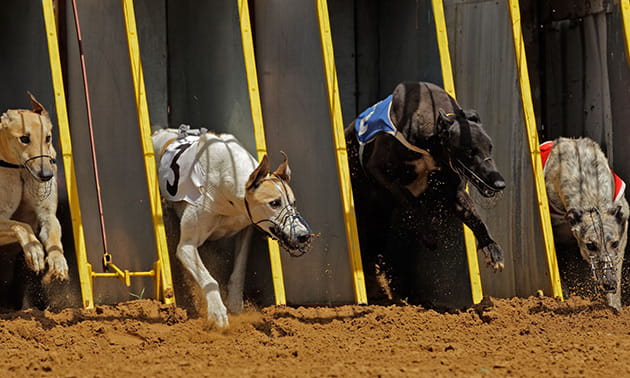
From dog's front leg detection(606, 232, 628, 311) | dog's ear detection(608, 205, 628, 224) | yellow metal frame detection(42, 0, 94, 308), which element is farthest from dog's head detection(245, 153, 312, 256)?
dog's ear detection(608, 205, 628, 224)

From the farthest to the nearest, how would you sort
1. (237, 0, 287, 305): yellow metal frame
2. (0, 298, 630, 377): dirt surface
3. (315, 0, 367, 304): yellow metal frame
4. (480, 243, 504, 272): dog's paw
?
(315, 0, 367, 304): yellow metal frame
(237, 0, 287, 305): yellow metal frame
(480, 243, 504, 272): dog's paw
(0, 298, 630, 377): dirt surface

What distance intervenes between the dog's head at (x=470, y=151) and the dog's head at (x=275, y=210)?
1236 mm

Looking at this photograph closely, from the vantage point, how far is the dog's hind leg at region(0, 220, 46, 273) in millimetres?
6555

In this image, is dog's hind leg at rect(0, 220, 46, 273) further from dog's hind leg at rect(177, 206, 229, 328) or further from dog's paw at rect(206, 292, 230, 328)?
dog's paw at rect(206, 292, 230, 328)

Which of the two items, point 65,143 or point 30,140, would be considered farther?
point 65,143

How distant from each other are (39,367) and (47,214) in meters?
1.77

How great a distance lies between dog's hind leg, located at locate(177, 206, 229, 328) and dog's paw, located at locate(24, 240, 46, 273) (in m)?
1.03

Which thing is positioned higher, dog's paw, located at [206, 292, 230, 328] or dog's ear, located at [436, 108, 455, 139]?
dog's ear, located at [436, 108, 455, 139]

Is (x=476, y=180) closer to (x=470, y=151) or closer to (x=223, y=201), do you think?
(x=470, y=151)

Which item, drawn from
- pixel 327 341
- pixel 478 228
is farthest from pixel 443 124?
pixel 327 341

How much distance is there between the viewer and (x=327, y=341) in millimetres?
6543

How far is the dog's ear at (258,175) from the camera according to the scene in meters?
6.94

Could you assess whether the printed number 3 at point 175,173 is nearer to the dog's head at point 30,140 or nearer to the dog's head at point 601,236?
the dog's head at point 30,140

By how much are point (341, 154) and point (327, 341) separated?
68.8 inches
